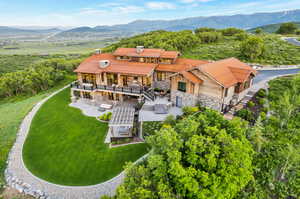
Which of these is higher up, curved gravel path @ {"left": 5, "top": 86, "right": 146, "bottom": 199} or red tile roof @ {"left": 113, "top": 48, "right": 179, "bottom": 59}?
red tile roof @ {"left": 113, "top": 48, "right": 179, "bottom": 59}

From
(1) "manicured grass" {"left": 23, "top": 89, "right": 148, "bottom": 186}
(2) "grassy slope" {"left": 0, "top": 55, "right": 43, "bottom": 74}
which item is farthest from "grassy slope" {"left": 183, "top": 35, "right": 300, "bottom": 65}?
(2) "grassy slope" {"left": 0, "top": 55, "right": 43, "bottom": 74}

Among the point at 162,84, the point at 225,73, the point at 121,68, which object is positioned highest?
the point at 121,68

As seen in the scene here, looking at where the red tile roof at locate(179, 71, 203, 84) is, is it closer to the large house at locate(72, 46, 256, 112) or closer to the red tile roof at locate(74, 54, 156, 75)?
the large house at locate(72, 46, 256, 112)

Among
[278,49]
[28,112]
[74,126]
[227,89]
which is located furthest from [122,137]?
[278,49]

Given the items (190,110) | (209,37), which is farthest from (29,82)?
(209,37)

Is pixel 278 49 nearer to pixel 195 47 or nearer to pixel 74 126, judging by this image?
pixel 195 47

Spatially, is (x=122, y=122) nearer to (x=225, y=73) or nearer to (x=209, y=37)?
(x=225, y=73)

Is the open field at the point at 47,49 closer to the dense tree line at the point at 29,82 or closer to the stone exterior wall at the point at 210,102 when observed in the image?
the dense tree line at the point at 29,82
